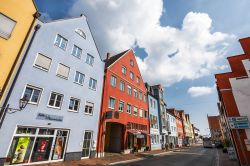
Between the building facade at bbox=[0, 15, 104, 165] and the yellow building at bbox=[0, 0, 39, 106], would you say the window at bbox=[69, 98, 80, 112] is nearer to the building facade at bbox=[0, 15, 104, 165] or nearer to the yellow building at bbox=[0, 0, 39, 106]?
the building facade at bbox=[0, 15, 104, 165]

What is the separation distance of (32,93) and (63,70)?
4160 mm

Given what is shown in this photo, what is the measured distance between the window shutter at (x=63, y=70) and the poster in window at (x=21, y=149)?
6.78 meters

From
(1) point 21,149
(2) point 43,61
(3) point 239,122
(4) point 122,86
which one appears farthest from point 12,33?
(3) point 239,122

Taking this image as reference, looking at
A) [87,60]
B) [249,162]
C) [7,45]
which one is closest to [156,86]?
[87,60]

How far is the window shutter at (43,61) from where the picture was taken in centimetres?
1380

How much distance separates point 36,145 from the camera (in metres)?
12.6

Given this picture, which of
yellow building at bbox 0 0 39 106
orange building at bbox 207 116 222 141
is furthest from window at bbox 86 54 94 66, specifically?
orange building at bbox 207 116 222 141

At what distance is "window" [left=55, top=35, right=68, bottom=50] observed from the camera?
1608 centimetres

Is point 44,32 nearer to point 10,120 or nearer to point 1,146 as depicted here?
point 10,120

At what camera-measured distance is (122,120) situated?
24.1 meters

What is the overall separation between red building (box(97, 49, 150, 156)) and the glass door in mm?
1341

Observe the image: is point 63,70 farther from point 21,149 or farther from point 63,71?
point 21,149

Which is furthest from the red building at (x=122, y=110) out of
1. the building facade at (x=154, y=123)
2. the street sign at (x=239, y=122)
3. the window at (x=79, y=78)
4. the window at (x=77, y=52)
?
the street sign at (x=239, y=122)

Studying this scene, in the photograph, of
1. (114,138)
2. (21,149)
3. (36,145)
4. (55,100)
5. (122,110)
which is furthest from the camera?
(114,138)
